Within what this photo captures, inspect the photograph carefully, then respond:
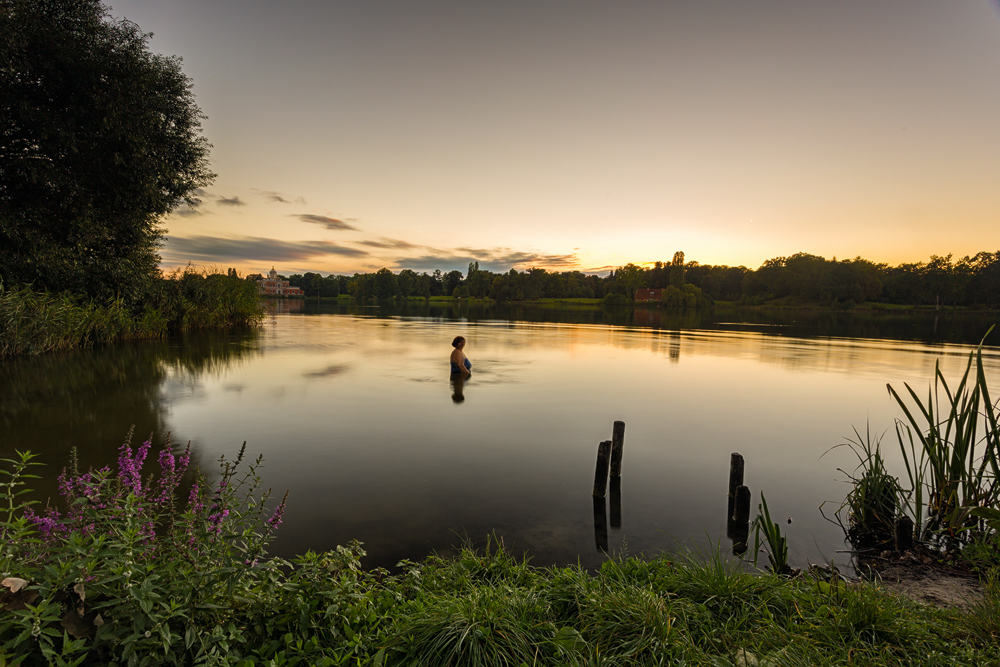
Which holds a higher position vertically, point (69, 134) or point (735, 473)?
point (69, 134)

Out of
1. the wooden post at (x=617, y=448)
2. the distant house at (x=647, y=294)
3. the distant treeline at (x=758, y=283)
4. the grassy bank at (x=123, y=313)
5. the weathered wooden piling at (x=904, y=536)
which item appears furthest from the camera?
the distant house at (x=647, y=294)

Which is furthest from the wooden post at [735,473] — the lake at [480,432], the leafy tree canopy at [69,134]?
the leafy tree canopy at [69,134]

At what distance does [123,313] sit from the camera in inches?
961

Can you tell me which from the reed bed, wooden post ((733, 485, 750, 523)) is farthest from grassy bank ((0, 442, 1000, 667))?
wooden post ((733, 485, 750, 523))

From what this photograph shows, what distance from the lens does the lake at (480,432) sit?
23.6ft

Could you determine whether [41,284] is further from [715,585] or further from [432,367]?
[715,585]

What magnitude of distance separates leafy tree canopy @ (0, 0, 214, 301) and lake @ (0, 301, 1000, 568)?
17.3 feet

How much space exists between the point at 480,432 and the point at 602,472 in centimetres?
471

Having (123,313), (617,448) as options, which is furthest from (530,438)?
(123,313)

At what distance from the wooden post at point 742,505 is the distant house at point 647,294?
5852 inches

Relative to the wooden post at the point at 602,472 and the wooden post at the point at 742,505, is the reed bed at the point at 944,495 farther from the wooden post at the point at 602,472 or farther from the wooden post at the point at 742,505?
the wooden post at the point at 602,472

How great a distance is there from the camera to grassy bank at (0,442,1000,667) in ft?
8.29

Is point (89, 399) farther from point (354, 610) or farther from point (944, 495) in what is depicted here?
point (944, 495)

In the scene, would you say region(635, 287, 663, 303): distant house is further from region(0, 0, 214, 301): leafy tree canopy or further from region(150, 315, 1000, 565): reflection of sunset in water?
region(0, 0, 214, 301): leafy tree canopy
